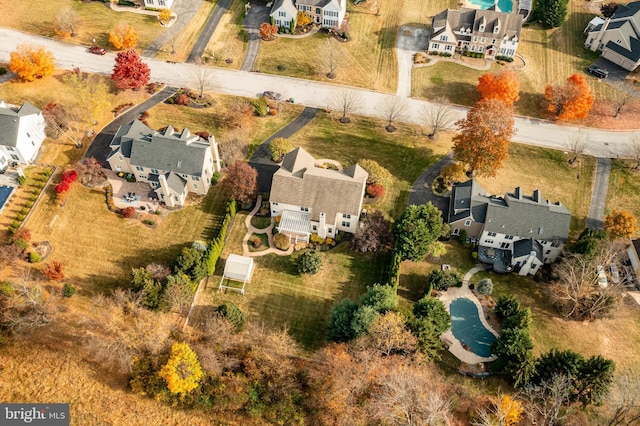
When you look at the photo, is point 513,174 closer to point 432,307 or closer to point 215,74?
point 432,307

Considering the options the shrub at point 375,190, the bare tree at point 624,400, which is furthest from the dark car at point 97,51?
the bare tree at point 624,400

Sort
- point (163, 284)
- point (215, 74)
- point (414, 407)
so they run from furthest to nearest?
point (215, 74)
point (163, 284)
point (414, 407)

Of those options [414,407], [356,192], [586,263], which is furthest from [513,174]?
[414,407]

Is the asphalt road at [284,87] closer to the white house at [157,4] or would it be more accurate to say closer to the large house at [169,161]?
the white house at [157,4]

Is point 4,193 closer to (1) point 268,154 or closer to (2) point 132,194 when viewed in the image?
(2) point 132,194

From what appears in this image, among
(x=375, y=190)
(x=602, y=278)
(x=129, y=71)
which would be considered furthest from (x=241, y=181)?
(x=602, y=278)

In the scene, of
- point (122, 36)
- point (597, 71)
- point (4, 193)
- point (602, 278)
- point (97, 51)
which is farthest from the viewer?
point (597, 71)
